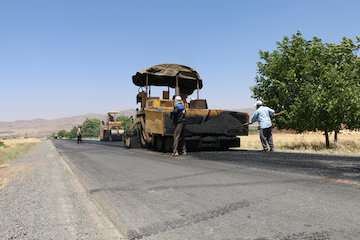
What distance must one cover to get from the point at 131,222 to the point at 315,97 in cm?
1822

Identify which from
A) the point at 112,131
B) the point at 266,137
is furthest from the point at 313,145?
the point at 112,131

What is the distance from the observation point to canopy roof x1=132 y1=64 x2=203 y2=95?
20031 mm

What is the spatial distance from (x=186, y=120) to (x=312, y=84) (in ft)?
31.3

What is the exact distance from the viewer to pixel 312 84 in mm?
24156

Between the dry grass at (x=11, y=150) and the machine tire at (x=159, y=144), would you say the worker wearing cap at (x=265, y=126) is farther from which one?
the dry grass at (x=11, y=150)

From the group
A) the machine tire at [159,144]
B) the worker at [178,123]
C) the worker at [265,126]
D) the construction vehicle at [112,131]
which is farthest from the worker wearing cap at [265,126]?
the construction vehicle at [112,131]

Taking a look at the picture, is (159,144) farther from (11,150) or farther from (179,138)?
(11,150)

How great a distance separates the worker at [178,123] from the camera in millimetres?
16016

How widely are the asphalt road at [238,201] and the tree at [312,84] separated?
12.3m

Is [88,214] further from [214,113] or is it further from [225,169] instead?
[214,113]

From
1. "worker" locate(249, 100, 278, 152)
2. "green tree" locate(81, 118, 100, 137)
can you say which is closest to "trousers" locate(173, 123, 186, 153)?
"worker" locate(249, 100, 278, 152)

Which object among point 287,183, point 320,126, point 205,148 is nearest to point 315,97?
point 320,126

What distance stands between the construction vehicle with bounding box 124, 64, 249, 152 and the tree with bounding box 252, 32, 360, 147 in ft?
19.5

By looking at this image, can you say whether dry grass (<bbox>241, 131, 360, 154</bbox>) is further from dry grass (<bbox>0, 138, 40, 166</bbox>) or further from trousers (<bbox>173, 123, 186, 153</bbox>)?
dry grass (<bbox>0, 138, 40, 166</bbox>)
